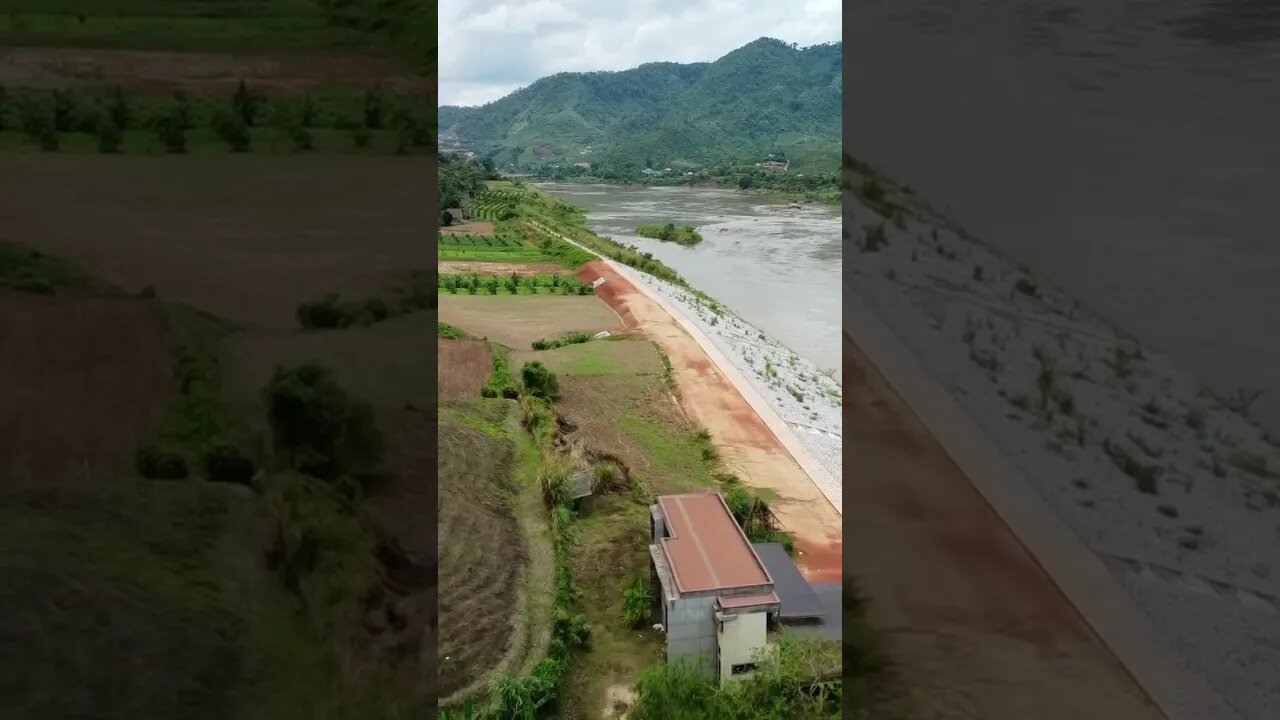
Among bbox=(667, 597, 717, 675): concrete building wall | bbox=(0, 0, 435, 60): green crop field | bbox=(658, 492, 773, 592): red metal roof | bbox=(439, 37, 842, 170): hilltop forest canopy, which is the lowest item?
bbox=(667, 597, 717, 675): concrete building wall

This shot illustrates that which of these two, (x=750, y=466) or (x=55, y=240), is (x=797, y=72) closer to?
(x=750, y=466)

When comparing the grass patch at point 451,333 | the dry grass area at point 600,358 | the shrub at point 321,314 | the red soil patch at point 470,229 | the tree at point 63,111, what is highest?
the red soil patch at point 470,229

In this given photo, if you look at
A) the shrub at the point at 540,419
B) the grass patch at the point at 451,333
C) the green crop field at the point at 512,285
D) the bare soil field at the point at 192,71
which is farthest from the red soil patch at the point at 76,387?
the green crop field at the point at 512,285

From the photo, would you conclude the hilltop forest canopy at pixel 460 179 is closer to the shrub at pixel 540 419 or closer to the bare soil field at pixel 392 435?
the shrub at pixel 540 419

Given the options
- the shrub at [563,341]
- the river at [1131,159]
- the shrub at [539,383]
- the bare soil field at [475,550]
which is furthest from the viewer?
the shrub at [563,341]

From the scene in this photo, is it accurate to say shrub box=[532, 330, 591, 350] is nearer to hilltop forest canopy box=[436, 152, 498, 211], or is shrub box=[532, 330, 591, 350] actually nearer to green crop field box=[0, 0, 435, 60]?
hilltop forest canopy box=[436, 152, 498, 211]

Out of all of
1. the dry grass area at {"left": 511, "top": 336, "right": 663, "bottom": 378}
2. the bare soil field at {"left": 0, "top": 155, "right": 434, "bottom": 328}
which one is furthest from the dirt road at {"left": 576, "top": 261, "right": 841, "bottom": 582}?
the bare soil field at {"left": 0, "top": 155, "right": 434, "bottom": 328}

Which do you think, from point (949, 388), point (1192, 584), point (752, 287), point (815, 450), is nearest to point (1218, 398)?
point (1192, 584)
